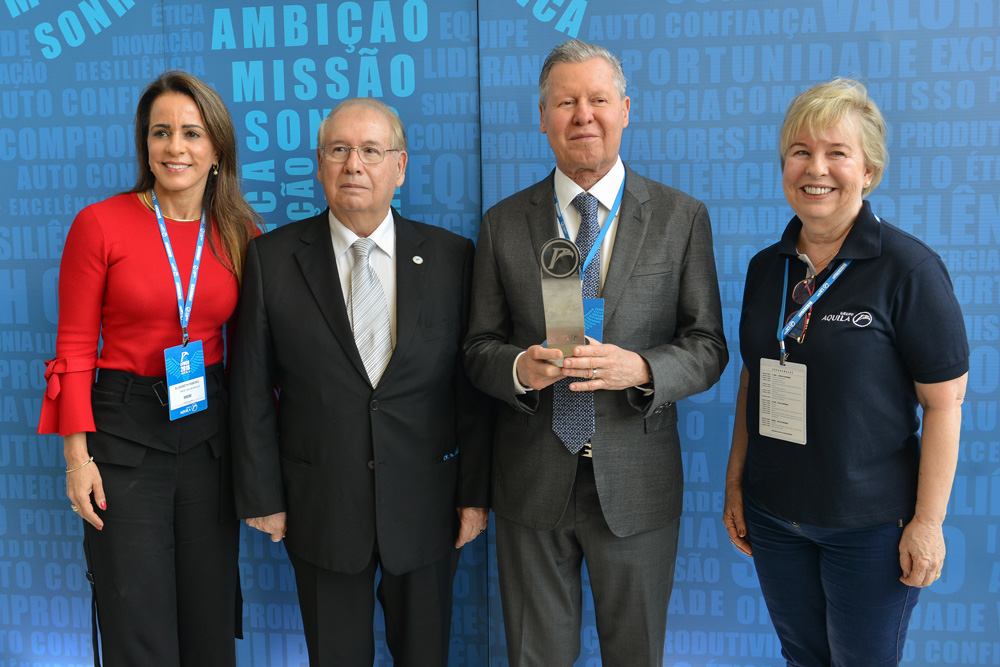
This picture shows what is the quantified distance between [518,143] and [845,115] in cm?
119

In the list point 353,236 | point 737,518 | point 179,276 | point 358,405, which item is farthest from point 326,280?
point 737,518

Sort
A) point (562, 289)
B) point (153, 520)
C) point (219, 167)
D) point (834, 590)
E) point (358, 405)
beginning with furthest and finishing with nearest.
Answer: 1. point (219, 167)
2. point (153, 520)
3. point (358, 405)
4. point (834, 590)
5. point (562, 289)

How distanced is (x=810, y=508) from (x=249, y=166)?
7.62 ft

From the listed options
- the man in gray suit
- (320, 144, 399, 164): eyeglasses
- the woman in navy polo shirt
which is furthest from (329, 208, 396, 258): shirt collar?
the woman in navy polo shirt

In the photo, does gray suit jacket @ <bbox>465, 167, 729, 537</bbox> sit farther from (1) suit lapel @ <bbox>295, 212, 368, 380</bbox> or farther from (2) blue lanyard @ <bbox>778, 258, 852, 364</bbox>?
(1) suit lapel @ <bbox>295, 212, 368, 380</bbox>

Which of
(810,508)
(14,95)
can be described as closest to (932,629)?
(810,508)

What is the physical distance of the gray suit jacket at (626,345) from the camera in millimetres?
1870

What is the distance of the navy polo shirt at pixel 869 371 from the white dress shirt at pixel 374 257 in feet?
3.72

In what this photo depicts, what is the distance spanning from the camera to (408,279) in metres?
2.05

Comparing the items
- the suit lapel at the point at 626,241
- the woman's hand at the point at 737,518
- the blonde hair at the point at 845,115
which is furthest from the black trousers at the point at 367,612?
the blonde hair at the point at 845,115

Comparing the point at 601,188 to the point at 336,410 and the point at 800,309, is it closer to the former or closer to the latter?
the point at 800,309

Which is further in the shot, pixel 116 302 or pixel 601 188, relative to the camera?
pixel 116 302

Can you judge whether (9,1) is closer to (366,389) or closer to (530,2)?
(530,2)

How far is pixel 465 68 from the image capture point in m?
2.57
